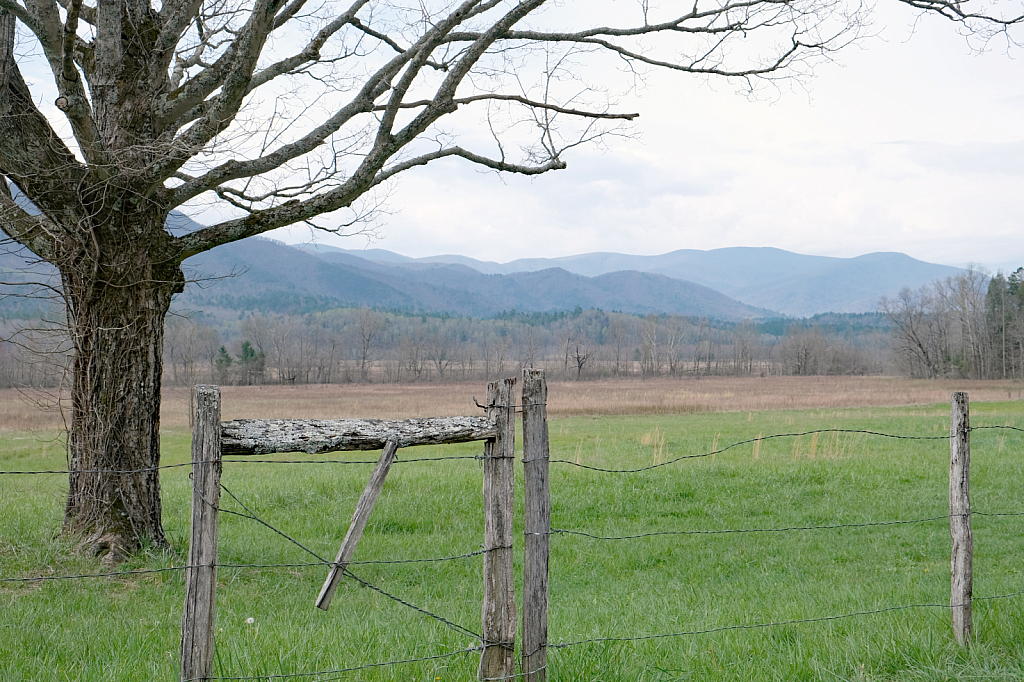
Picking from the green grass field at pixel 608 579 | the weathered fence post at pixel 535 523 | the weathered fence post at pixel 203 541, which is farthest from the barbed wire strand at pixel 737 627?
the weathered fence post at pixel 203 541

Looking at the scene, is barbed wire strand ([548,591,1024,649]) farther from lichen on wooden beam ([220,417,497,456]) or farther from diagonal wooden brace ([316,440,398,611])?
lichen on wooden beam ([220,417,497,456])

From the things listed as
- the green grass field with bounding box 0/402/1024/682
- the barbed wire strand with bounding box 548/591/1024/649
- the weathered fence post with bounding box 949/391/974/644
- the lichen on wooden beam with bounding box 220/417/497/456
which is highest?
the lichen on wooden beam with bounding box 220/417/497/456

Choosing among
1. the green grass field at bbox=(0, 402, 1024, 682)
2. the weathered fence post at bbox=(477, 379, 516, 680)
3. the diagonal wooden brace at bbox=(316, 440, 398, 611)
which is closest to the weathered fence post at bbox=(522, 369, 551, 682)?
the weathered fence post at bbox=(477, 379, 516, 680)

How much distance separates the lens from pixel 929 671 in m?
4.35

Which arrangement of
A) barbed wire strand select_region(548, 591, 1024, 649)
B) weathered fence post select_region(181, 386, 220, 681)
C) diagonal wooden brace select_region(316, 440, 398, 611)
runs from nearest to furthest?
weathered fence post select_region(181, 386, 220, 681) < diagonal wooden brace select_region(316, 440, 398, 611) < barbed wire strand select_region(548, 591, 1024, 649)

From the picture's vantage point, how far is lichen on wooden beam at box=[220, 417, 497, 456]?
3436 mm

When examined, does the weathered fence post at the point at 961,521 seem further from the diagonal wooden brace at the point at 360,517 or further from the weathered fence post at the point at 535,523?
the diagonal wooden brace at the point at 360,517

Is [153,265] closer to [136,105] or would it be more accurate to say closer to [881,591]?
[136,105]

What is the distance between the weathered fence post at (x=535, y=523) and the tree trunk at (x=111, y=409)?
200 inches

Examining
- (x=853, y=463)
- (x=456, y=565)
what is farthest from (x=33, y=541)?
(x=853, y=463)

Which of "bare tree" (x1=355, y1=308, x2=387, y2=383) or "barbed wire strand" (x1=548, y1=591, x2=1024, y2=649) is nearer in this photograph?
"barbed wire strand" (x1=548, y1=591, x2=1024, y2=649)

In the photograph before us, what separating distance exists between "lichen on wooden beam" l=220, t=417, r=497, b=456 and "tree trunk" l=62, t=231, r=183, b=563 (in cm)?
457

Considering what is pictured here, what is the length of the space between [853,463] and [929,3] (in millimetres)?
8499

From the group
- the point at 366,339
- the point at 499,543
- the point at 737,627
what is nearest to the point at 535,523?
the point at 499,543
